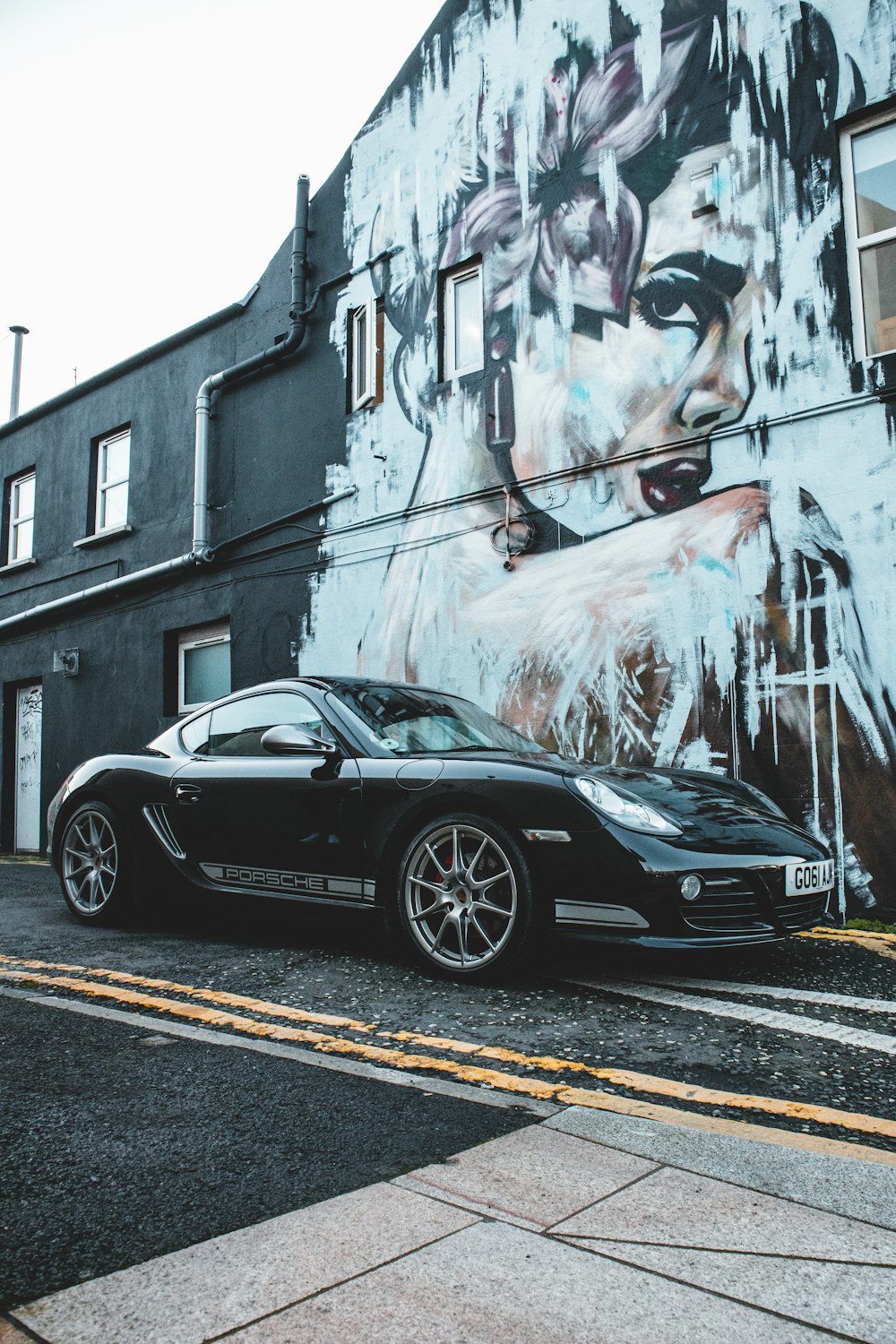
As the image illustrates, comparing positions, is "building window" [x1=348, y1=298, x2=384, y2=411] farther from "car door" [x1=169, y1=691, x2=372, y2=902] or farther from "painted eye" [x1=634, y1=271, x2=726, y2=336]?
"car door" [x1=169, y1=691, x2=372, y2=902]

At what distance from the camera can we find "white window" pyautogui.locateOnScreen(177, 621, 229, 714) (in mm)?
11742

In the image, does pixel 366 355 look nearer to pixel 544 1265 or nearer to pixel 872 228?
pixel 872 228

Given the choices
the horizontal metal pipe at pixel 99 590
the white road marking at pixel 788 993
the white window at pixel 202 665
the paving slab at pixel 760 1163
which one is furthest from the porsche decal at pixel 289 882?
the horizontal metal pipe at pixel 99 590

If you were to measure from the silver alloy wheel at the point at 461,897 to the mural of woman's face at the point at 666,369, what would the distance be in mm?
4261

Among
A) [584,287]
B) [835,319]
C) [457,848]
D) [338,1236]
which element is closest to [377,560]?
[584,287]

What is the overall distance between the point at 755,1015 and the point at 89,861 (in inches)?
154

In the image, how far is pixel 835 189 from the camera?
694 cm

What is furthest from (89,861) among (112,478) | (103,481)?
(103,481)

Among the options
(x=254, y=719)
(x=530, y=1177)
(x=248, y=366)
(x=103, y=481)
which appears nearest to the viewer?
(x=530, y=1177)

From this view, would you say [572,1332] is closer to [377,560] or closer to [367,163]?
[377,560]

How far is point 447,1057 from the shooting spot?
3.10 meters

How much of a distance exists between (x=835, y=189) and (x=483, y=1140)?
22.6ft

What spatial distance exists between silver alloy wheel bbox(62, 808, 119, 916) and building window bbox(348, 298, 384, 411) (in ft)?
19.1

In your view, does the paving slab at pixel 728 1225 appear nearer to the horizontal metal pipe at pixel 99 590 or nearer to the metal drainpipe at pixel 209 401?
the metal drainpipe at pixel 209 401
